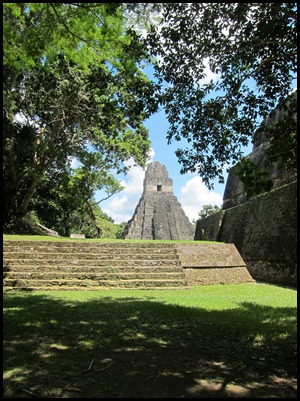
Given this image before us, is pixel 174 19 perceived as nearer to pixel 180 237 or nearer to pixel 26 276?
pixel 26 276

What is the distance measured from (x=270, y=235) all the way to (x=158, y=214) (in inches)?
616

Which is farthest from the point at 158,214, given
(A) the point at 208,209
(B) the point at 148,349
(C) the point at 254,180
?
(C) the point at 254,180

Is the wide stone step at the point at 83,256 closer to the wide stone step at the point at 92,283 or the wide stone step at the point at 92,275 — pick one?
the wide stone step at the point at 92,275

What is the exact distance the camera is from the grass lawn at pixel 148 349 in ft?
7.72

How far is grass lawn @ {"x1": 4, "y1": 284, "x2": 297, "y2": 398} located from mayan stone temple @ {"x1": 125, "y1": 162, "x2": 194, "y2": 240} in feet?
63.0

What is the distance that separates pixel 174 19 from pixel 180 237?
2242 centimetres

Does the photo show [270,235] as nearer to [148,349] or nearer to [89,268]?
[89,268]

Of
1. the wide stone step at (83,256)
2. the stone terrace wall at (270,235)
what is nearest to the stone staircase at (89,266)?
the wide stone step at (83,256)

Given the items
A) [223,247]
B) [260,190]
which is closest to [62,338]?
[260,190]

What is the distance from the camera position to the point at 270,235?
10758mm

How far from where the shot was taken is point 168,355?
3.05 m

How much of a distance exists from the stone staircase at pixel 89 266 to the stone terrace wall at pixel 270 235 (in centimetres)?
324

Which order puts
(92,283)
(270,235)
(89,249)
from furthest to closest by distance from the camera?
(270,235) < (89,249) < (92,283)

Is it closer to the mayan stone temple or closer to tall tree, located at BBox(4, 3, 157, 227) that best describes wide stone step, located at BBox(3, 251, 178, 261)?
tall tree, located at BBox(4, 3, 157, 227)
